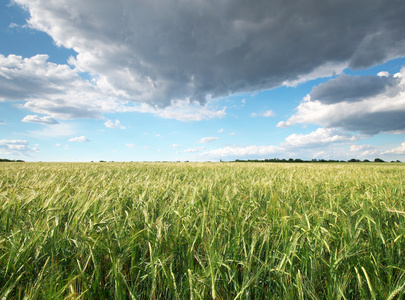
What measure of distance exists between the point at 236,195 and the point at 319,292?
4.85 feet

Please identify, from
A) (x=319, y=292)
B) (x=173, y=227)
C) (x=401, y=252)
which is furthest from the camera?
(x=173, y=227)

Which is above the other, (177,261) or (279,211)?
(279,211)

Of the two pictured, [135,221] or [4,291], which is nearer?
[4,291]

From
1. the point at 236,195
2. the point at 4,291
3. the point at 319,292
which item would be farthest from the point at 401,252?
the point at 4,291

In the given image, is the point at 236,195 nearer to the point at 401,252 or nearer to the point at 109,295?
the point at 401,252

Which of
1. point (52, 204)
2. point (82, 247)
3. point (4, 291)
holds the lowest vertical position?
point (4, 291)

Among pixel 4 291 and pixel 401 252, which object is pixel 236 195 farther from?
pixel 4 291

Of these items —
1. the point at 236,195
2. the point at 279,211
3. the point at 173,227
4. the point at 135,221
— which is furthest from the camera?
the point at 236,195

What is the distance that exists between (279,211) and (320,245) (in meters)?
0.55

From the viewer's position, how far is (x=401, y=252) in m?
1.39

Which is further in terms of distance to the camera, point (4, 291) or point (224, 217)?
point (224, 217)

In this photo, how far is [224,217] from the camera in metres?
1.67

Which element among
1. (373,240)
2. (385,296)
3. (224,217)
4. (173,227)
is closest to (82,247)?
(173,227)

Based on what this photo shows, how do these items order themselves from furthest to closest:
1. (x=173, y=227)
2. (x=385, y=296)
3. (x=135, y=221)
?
1. (x=135, y=221)
2. (x=173, y=227)
3. (x=385, y=296)
